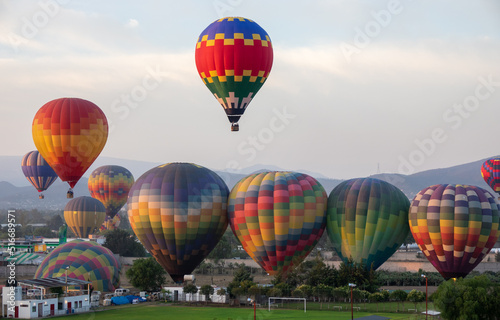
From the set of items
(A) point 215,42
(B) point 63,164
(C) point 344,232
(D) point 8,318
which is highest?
(A) point 215,42

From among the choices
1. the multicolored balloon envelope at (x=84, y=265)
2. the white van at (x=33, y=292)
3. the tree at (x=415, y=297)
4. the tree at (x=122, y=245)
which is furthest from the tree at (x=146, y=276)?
the tree at (x=122, y=245)

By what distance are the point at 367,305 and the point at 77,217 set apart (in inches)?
2260

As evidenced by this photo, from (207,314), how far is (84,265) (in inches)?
487

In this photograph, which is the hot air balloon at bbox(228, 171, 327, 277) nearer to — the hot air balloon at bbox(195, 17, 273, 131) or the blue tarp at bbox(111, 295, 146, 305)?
the hot air balloon at bbox(195, 17, 273, 131)

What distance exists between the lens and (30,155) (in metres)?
93.2

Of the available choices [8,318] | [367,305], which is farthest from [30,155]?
[367,305]

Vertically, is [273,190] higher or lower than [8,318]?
higher

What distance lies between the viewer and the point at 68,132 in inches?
2313

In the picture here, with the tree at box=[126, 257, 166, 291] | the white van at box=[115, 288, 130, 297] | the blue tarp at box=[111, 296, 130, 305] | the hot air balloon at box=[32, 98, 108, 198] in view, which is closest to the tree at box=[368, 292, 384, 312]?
the blue tarp at box=[111, 296, 130, 305]

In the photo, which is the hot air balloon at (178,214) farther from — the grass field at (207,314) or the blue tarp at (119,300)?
the grass field at (207,314)

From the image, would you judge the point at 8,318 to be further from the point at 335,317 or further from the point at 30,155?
the point at 30,155

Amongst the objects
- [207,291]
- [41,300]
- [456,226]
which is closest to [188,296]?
[207,291]

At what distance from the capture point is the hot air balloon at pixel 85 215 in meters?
101

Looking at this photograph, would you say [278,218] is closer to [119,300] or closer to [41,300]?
[119,300]
